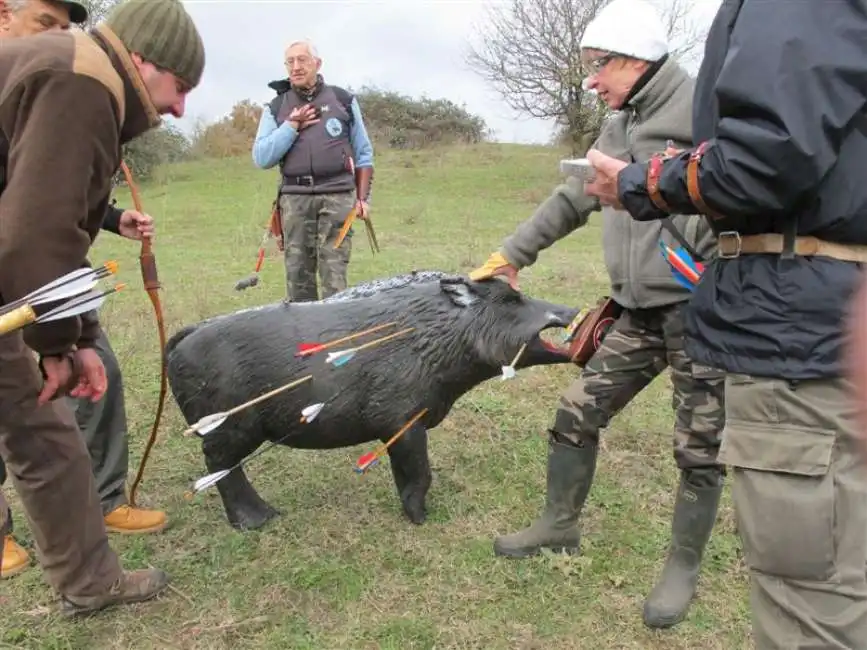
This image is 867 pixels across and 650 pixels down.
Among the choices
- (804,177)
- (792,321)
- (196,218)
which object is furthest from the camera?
(196,218)

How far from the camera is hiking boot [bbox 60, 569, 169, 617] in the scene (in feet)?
9.83

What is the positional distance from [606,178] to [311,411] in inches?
62.3

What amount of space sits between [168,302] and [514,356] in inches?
212

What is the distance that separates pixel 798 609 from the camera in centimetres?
200

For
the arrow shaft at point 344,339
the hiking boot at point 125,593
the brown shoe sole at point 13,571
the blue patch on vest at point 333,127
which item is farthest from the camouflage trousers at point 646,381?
the blue patch on vest at point 333,127

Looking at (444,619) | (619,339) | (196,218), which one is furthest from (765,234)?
(196,218)

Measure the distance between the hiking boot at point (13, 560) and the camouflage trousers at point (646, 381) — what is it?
230 cm

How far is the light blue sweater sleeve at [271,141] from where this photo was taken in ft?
17.5

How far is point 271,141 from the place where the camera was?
17.6ft

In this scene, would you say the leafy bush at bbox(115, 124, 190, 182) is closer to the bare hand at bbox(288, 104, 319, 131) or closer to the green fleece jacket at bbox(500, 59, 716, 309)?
the bare hand at bbox(288, 104, 319, 131)

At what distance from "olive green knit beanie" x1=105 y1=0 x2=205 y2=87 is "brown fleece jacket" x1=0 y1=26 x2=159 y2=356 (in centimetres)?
13

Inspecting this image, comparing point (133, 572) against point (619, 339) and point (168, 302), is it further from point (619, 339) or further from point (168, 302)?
point (168, 302)

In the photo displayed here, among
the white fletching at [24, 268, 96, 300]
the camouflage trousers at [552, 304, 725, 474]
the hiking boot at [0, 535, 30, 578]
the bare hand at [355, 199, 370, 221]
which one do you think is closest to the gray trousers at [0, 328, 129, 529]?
the hiking boot at [0, 535, 30, 578]

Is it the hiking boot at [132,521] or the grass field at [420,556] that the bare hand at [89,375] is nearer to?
the grass field at [420,556]
